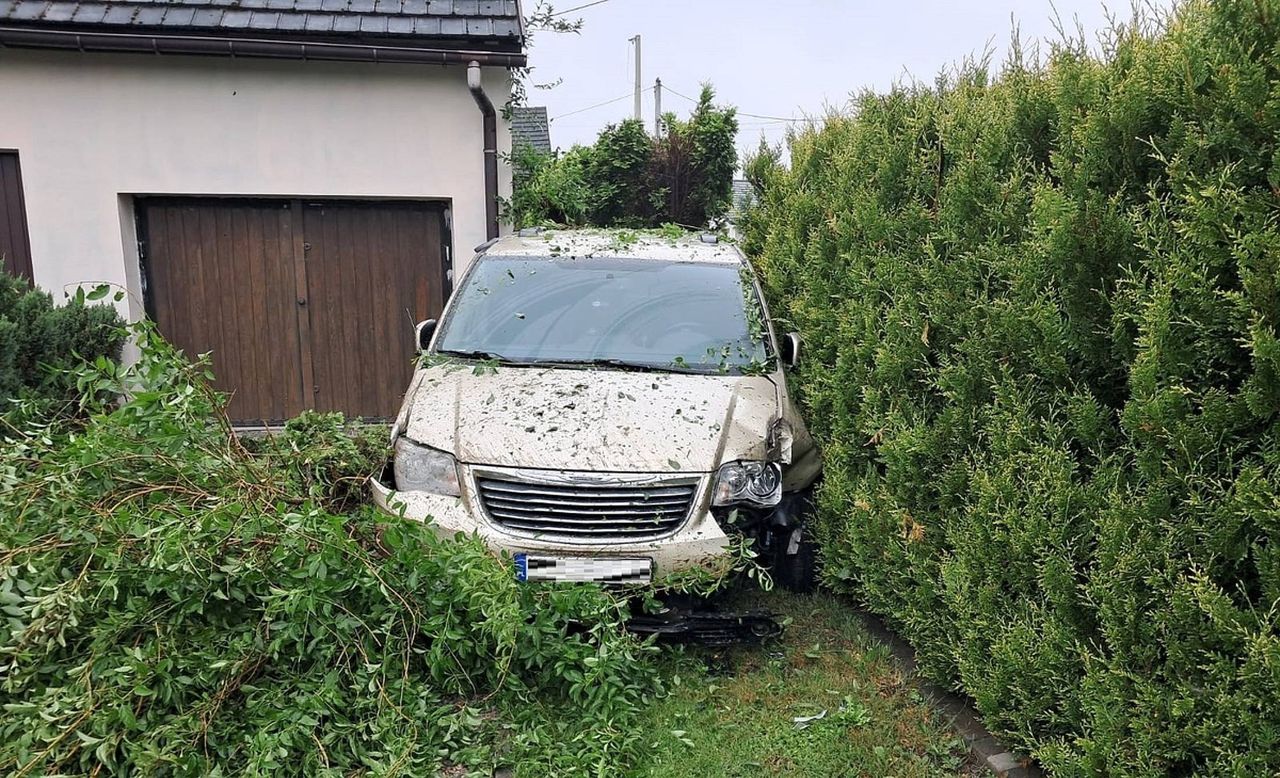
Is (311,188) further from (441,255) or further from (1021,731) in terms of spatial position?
(1021,731)

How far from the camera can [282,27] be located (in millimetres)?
6941

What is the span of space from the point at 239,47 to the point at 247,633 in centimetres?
587

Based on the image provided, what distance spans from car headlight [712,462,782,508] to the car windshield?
0.75 m

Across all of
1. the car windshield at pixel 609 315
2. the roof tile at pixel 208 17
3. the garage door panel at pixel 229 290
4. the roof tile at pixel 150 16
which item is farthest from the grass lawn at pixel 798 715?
the roof tile at pixel 150 16

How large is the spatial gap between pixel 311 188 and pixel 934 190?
19.0 ft

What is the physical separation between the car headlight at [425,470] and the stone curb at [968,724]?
2248 mm

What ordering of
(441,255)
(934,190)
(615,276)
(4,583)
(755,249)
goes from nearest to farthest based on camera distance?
(4,583)
(934,190)
(615,276)
(755,249)
(441,255)

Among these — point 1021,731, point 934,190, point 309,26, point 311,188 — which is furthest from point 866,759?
point 309,26

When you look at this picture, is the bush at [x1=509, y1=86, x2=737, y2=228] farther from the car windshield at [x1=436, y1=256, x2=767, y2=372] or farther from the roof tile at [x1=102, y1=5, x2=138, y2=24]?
the car windshield at [x1=436, y1=256, x2=767, y2=372]

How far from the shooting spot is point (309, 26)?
6996 millimetres

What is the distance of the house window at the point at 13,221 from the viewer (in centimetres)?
695

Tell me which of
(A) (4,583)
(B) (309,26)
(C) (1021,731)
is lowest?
(C) (1021,731)

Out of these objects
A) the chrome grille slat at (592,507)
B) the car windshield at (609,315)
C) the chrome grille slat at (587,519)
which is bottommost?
the chrome grille slat at (587,519)

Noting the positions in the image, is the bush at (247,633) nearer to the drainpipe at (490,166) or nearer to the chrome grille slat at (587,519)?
the chrome grille slat at (587,519)
